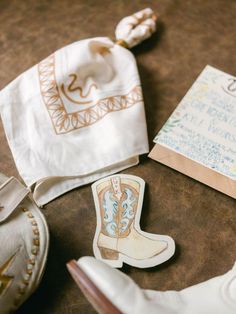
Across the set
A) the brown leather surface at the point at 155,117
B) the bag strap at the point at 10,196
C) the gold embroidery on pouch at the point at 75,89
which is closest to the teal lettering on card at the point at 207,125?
the brown leather surface at the point at 155,117

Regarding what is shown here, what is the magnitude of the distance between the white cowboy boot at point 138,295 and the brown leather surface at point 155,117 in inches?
3.7

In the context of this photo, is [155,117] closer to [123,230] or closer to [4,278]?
[123,230]

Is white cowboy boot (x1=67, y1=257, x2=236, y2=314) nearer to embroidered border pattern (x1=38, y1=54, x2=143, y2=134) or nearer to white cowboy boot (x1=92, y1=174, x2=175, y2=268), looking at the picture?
white cowboy boot (x1=92, y1=174, x2=175, y2=268)

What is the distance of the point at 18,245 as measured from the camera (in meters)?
0.54

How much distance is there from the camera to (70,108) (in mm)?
718

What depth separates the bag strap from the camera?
1.82 ft

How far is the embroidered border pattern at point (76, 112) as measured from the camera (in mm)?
708

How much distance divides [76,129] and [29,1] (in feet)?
1.31

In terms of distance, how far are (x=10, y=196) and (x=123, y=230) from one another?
0.18m

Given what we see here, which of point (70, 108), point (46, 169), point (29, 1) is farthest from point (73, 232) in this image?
point (29, 1)

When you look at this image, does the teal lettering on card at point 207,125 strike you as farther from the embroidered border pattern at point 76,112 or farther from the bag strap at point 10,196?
the bag strap at point 10,196

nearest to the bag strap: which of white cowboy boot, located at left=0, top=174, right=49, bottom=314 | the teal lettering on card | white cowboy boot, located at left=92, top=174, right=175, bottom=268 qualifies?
white cowboy boot, located at left=0, top=174, right=49, bottom=314

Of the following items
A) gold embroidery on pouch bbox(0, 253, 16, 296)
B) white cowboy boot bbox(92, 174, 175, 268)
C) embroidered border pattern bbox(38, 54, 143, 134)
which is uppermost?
embroidered border pattern bbox(38, 54, 143, 134)

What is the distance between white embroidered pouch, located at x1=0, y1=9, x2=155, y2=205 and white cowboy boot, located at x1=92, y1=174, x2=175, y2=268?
38 millimetres
